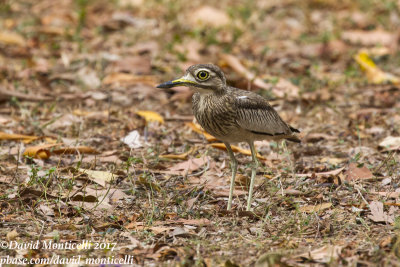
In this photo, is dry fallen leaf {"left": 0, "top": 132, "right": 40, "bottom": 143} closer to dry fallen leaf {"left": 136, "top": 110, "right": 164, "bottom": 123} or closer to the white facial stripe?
dry fallen leaf {"left": 136, "top": 110, "right": 164, "bottom": 123}

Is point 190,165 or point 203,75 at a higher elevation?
point 203,75

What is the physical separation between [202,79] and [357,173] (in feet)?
5.48

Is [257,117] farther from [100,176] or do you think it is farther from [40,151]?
[40,151]

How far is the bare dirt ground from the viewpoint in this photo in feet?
13.3

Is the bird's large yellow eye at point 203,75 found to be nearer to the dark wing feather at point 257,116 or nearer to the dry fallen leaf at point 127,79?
the dark wing feather at point 257,116

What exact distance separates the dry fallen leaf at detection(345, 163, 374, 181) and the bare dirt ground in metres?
0.02

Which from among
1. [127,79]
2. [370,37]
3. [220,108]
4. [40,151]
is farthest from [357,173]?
[370,37]

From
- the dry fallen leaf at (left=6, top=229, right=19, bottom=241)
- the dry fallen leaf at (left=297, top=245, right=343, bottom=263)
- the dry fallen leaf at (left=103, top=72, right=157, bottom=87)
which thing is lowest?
the dry fallen leaf at (left=297, top=245, right=343, bottom=263)

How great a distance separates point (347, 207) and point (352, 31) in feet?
19.6

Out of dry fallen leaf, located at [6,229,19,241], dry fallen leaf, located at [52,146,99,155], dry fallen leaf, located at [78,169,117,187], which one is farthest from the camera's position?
dry fallen leaf, located at [52,146,99,155]

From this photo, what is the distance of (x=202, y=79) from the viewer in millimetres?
4660

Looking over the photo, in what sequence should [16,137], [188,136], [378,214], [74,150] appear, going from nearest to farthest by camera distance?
[378,214] → [74,150] → [16,137] → [188,136]

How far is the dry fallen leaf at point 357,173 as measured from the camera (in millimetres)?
5188

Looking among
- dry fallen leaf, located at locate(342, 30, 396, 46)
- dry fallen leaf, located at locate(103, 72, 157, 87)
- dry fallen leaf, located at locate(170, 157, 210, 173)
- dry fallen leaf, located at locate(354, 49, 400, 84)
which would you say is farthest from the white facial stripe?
dry fallen leaf, located at locate(342, 30, 396, 46)
